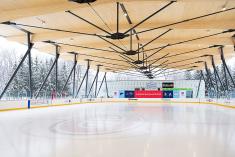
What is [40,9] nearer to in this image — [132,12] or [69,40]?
[132,12]

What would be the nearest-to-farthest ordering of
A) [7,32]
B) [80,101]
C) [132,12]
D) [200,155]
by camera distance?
1. [200,155]
2. [132,12]
3. [7,32]
4. [80,101]

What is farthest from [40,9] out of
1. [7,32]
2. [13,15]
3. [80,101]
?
[80,101]

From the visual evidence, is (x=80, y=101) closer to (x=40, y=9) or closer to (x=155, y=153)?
(x=40, y=9)

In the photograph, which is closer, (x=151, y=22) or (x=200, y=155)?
(x=200, y=155)

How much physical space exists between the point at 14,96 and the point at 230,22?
19283 mm

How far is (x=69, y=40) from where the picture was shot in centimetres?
2367

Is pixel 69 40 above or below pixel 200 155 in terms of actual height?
above

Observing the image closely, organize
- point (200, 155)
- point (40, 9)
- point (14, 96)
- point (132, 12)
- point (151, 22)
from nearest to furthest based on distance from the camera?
point (200, 155)
point (40, 9)
point (132, 12)
point (151, 22)
point (14, 96)

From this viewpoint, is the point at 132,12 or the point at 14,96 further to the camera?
the point at 14,96

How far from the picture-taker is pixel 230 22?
55.6 feet

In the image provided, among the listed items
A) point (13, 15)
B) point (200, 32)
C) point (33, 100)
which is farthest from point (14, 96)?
point (200, 32)

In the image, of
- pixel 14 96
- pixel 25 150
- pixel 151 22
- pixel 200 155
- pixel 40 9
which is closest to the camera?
pixel 200 155

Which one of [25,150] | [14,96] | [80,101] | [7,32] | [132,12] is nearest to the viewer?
[25,150]

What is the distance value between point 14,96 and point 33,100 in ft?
5.75
